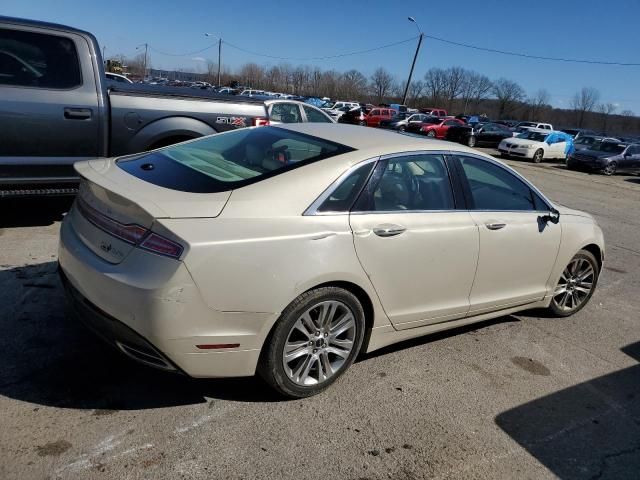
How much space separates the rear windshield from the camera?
312 cm

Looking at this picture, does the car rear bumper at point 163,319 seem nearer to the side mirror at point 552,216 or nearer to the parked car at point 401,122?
the side mirror at point 552,216

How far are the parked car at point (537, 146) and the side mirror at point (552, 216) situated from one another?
23016 mm

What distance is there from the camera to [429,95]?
106188 mm

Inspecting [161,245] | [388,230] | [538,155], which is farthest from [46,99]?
[538,155]

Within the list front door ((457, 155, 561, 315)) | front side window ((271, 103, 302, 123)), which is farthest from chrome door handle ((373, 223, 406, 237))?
front side window ((271, 103, 302, 123))

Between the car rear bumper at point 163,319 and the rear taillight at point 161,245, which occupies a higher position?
the rear taillight at point 161,245

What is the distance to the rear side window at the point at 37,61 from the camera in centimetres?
521

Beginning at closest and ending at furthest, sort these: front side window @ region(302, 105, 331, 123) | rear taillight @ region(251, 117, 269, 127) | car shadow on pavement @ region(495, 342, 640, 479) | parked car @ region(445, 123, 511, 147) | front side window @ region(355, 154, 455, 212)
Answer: car shadow on pavement @ region(495, 342, 640, 479) → front side window @ region(355, 154, 455, 212) → rear taillight @ region(251, 117, 269, 127) → front side window @ region(302, 105, 331, 123) → parked car @ region(445, 123, 511, 147)

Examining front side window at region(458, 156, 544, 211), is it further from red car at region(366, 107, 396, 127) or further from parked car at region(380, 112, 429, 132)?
red car at region(366, 107, 396, 127)

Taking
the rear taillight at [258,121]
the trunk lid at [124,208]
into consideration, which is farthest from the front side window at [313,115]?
the trunk lid at [124,208]

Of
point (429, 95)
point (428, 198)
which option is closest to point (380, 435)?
point (428, 198)

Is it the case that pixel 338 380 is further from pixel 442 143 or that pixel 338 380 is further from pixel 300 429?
pixel 442 143

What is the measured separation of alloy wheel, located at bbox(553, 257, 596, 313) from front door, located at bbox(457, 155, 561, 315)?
41cm

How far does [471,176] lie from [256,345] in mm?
2082
